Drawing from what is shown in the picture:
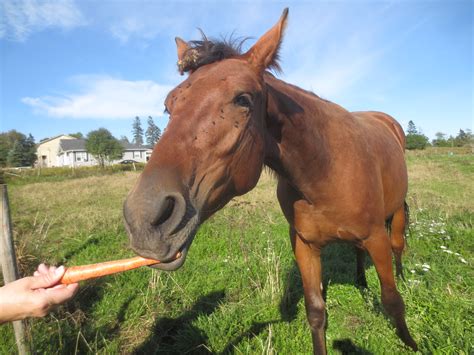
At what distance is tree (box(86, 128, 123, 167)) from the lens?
5216cm

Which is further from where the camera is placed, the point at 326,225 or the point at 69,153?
the point at 69,153

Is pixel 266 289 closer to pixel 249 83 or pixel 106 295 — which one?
pixel 106 295

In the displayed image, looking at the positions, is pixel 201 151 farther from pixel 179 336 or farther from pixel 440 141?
pixel 440 141

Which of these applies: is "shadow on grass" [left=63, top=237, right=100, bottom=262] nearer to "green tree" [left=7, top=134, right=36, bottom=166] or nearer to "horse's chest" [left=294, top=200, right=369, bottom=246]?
"horse's chest" [left=294, top=200, right=369, bottom=246]

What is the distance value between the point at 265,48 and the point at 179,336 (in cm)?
314

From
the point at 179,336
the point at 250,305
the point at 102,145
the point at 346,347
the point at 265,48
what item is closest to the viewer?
the point at 265,48

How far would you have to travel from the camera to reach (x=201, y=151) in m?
1.75

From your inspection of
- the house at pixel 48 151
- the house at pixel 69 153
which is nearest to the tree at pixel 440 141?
the house at pixel 69 153

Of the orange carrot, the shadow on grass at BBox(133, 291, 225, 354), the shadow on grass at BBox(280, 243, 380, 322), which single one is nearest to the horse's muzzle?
the orange carrot

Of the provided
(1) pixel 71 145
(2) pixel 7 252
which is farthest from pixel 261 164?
(1) pixel 71 145

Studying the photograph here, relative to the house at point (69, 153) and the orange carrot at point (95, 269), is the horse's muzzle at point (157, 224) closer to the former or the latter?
the orange carrot at point (95, 269)

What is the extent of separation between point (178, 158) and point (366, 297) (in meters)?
3.51

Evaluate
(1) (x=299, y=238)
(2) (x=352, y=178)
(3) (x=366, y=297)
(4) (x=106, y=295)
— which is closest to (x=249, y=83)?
(2) (x=352, y=178)

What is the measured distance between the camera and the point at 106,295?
4250mm
